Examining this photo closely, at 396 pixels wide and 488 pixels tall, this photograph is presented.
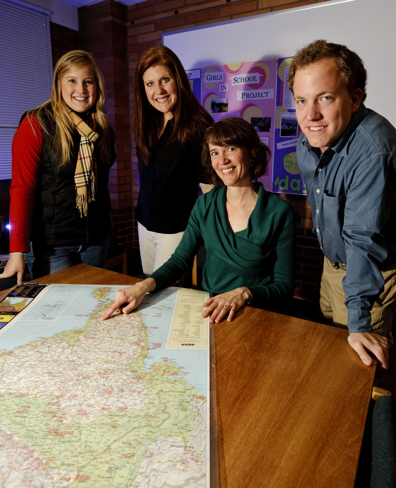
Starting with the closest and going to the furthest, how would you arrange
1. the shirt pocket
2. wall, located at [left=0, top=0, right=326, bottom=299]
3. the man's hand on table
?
the man's hand on table < the shirt pocket < wall, located at [left=0, top=0, right=326, bottom=299]

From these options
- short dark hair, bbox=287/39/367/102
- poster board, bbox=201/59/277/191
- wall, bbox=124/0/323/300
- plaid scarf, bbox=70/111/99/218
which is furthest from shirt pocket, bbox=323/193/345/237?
poster board, bbox=201/59/277/191

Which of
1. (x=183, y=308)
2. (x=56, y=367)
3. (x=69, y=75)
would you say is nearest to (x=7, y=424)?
(x=56, y=367)

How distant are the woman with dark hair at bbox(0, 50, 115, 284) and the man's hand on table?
1310 mm

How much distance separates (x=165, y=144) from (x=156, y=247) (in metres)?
0.58

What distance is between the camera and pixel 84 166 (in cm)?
173

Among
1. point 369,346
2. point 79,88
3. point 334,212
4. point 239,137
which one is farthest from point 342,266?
point 79,88

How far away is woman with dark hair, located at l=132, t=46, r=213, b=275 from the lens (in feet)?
5.92

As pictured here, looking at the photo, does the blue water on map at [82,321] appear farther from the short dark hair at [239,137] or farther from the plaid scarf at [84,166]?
the short dark hair at [239,137]

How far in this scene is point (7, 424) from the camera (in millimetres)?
747

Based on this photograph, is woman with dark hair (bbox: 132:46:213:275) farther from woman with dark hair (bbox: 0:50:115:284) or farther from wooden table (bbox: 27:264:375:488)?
wooden table (bbox: 27:264:375:488)

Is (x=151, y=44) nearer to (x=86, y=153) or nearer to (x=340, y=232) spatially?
(x=86, y=153)

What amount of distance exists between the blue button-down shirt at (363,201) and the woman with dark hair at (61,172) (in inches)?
44.3

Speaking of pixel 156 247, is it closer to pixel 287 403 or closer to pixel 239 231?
pixel 239 231

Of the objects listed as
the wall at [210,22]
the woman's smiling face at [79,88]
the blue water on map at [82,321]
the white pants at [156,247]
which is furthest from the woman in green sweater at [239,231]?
the wall at [210,22]
